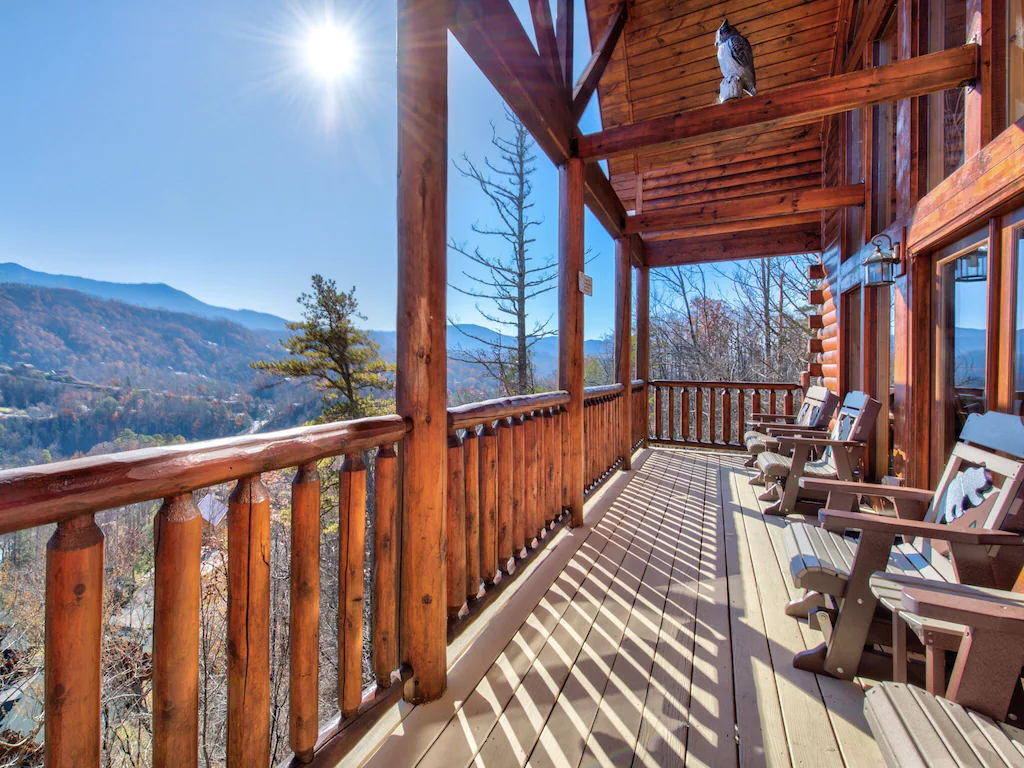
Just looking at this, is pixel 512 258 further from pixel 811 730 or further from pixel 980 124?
pixel 811 730

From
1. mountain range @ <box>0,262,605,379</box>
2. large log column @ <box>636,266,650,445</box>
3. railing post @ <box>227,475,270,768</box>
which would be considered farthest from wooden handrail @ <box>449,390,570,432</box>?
large log column @ <box>636,266,650,445</box>

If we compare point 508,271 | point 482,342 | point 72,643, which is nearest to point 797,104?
point 72,643

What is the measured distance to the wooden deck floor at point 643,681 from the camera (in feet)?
4.42

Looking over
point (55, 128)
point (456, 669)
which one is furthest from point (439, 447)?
point (55, 128)

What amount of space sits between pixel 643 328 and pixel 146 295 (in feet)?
56.2

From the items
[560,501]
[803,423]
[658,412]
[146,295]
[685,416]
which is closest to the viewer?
[560,501]

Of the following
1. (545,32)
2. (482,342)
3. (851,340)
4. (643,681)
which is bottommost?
(643,681)

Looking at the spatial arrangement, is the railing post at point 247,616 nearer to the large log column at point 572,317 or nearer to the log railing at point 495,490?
the log railing at point 495,490

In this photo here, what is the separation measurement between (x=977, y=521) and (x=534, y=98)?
2.79 m

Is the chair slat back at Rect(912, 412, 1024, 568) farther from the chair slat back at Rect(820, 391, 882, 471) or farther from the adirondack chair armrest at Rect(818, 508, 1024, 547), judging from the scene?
the chair slat back at Rect(820, 391, 882, 471)

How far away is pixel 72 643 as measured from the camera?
709mm

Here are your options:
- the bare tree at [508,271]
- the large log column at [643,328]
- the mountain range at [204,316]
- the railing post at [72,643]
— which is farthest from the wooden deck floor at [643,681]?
the bare tree at [508,271]

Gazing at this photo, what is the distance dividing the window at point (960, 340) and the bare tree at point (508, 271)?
10.4m

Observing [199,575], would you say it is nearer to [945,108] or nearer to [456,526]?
[456,526]
